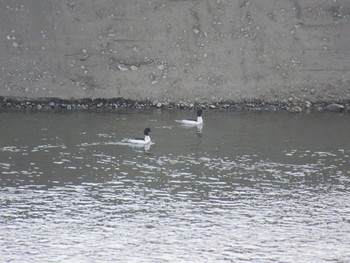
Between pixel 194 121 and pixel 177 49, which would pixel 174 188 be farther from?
pixel 177 49

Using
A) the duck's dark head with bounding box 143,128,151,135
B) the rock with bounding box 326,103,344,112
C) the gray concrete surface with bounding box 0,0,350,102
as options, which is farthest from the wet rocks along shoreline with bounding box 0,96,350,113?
the duck's dark head with bounding box 143,128,151,135

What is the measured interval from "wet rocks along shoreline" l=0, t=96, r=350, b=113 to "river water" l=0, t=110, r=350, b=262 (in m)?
1.04

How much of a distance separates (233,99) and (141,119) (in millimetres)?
4793

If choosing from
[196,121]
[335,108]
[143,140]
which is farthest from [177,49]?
[143,140]

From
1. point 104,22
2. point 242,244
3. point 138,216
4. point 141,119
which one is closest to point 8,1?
point 104,22

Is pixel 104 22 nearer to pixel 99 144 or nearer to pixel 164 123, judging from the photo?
pixel 164 123

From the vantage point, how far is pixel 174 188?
89.1 feet

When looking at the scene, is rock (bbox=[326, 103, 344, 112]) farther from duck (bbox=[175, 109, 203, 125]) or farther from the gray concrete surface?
duck (bbox=[175, 109, 203, 125])

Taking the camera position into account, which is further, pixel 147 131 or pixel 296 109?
pixel 296 109

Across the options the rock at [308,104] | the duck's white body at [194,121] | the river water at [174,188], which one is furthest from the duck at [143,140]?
the rock at [308,104]

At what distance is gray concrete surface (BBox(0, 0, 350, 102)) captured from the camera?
40.5 meters

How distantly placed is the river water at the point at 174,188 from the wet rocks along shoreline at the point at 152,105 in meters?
1.04

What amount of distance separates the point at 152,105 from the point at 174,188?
42.4 ft

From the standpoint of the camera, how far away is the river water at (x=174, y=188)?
2173 cm
